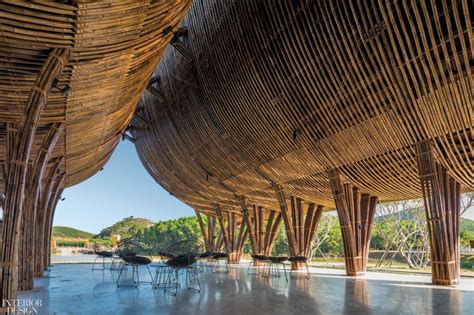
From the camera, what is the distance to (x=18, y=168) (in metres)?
5.84

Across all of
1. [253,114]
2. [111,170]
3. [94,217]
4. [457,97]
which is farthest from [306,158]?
[94,217]

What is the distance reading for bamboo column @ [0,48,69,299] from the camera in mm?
5281

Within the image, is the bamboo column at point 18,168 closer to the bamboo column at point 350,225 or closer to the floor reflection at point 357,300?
the floor reflection at point 357,300

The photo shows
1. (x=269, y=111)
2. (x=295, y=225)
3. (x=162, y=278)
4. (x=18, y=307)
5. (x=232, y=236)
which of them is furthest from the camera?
(x=232, y=236)

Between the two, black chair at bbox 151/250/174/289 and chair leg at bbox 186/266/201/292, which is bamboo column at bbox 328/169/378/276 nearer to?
chair leg at bbox 186/266/201/292

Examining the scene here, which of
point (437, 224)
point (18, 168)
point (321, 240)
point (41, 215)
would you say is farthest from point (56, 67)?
point (321, 240)

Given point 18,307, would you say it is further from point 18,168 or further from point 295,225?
point 295,225

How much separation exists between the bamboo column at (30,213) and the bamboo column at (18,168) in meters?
2.43

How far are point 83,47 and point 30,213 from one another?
512 centimetres

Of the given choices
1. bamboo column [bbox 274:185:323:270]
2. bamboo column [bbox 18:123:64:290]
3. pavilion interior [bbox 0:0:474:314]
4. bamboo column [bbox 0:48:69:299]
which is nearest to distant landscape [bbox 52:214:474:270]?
bamboo column [bbox 274:185:323:270]

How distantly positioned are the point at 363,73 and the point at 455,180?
17.1ft

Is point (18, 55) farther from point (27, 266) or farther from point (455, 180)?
point (455, 180)

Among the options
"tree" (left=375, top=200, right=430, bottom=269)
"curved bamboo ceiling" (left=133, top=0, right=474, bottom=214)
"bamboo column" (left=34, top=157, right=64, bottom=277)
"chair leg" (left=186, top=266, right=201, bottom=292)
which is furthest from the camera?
"tree" (left=375, top=200, right=430, bottom=269)

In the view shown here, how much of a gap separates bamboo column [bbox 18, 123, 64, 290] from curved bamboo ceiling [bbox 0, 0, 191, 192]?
0.40m
